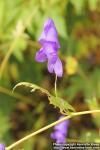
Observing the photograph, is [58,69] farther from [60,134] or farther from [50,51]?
[60,134]

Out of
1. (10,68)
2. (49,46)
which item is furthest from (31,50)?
(49,46)

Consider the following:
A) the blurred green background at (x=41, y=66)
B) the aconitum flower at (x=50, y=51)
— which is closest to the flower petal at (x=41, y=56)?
the aconitum flower at (x=50, y=51)

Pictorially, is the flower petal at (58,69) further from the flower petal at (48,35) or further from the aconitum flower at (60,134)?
the aconitum flower at (60,134)

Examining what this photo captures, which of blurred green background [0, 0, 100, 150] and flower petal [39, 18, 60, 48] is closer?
flower petal [39, 18, 60, 48]

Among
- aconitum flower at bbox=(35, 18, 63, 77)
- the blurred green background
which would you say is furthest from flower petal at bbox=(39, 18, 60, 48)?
the blurred green background

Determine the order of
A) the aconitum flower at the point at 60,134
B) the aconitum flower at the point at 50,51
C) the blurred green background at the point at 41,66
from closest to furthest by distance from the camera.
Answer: the aconitum flower at the point at 50,51 < the aconitum flower at the point at 60,134 < the blurred green background at the point at 41,66

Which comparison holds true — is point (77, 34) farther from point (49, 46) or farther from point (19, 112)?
point (49, 46)

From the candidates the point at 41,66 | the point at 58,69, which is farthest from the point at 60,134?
the point at 41,66

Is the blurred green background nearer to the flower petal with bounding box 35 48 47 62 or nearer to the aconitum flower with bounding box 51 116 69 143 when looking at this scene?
the aconitum flower with bounding box 51 116 69 143
